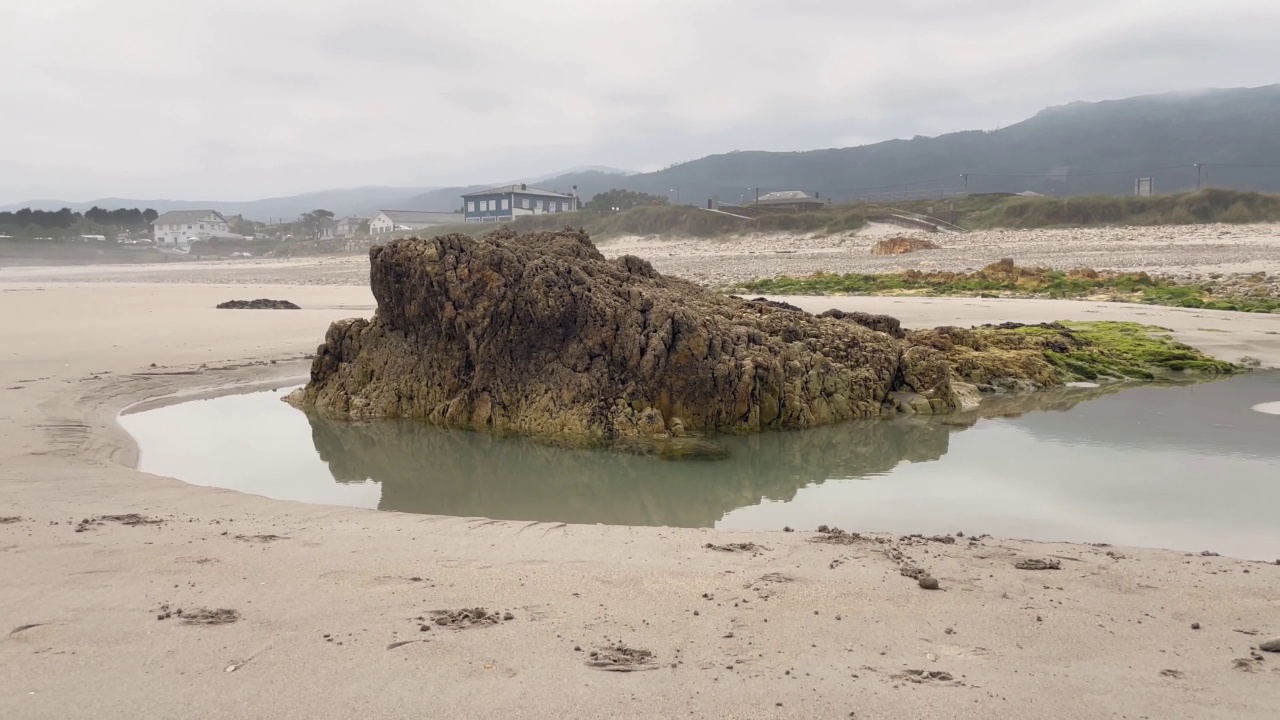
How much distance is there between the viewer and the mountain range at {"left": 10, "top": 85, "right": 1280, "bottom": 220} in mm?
135750

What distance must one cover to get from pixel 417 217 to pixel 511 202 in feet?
56.1

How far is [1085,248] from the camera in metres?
28.9

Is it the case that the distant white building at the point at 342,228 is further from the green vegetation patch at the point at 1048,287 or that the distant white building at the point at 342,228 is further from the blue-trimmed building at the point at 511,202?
the green vegetation patch at the point at 1048,287

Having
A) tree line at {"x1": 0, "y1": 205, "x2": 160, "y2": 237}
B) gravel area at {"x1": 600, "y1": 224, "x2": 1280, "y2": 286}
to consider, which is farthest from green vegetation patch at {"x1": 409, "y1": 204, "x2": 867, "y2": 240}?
tree line at {"x1": 0, "y1": 205, "x2": 160, "y2": 237}

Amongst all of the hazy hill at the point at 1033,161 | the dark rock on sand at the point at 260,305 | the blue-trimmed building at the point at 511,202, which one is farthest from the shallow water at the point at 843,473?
the hazy hill at the point at 1033,161

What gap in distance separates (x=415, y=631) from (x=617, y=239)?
4741 centimetres

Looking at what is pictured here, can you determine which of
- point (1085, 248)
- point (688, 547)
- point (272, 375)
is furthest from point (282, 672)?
point (1085, 248)

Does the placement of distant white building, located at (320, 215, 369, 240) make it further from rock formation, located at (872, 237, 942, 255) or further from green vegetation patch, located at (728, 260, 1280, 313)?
green vegetation patch, located at (728, 260, 1280, 313)

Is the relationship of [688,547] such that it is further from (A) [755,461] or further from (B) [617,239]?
(B) [617,239]

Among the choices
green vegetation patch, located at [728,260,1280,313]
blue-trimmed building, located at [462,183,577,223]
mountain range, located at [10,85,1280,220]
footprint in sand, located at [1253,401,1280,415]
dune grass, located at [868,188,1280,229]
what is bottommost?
footprint in sand, located at [1253,401,1280,415]

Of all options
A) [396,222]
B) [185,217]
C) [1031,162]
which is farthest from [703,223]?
[1031,162]

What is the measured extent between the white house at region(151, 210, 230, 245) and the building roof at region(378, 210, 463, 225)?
651 inches

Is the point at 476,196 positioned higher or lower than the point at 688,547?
higher

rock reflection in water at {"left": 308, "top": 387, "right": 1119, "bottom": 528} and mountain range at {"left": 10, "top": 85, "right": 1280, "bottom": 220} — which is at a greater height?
mountain range at {"left": 10, "top": 85, "right": 1280, "bottom": 220}
